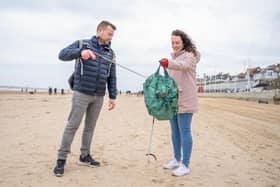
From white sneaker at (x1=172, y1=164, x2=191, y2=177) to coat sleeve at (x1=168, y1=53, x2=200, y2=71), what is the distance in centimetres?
135

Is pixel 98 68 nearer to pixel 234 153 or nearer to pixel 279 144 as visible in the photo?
pixel 234 153

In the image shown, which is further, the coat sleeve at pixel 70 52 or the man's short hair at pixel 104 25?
the man's short hair at pixel 104 25

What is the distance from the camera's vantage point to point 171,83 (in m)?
3.97

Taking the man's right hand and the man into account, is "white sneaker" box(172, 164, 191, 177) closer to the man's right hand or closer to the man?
the man

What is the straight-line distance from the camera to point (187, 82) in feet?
13.5

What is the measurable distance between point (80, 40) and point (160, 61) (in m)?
1.10

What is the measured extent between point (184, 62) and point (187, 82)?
0.35 meters

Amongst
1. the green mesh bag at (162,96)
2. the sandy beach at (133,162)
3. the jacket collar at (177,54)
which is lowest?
the sandy beach at (133,162)

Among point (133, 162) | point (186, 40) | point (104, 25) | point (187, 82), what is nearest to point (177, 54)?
point (186, 40)

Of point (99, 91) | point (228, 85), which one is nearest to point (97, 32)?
point (99, 91)

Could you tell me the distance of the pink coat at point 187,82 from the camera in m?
3.96

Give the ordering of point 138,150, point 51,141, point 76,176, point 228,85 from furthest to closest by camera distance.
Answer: point 228,85, point 51,141, point 138,150, point 76,176

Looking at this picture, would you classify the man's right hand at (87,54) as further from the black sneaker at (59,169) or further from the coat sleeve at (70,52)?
the black sneaker at (59,169)

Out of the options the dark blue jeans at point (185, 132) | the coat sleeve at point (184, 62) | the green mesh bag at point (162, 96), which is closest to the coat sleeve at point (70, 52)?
the green mesh bag at point (162, 96)
